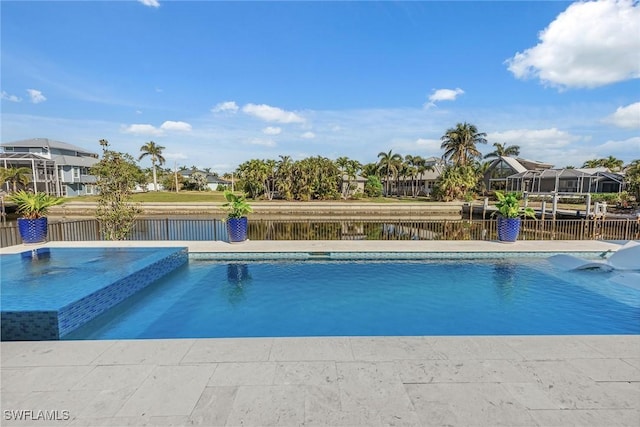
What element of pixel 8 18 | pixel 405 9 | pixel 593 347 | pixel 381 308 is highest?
pixel 405 9

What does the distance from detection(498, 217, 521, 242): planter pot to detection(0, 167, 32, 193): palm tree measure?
39.9 metres

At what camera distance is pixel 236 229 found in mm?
9898

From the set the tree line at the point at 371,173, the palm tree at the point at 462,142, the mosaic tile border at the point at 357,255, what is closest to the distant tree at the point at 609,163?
the tree line at the point at 371,173

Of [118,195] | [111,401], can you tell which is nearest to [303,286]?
[111,401]

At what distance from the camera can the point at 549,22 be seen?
11.5 meters

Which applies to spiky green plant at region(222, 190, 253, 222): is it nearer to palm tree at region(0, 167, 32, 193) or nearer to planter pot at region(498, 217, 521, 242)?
planter pot at region(498, 217, 521, 242)

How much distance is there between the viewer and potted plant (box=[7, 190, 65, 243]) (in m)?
9.65

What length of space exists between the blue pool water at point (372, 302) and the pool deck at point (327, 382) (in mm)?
1234

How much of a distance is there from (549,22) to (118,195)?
53.5 feet

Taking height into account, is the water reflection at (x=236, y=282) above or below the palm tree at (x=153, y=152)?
below

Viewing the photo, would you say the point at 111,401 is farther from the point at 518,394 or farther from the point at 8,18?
the point at 8,18

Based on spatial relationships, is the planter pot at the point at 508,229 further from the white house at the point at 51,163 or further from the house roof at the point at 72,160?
the house roof at the point at 72,160

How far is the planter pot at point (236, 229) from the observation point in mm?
9875

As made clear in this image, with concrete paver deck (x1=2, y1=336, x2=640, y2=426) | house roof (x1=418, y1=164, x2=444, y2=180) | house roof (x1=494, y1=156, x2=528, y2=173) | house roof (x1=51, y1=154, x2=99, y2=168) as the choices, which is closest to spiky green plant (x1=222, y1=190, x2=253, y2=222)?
concrete paver deck (x1=2, y1=336, x2=640, y2=426)
